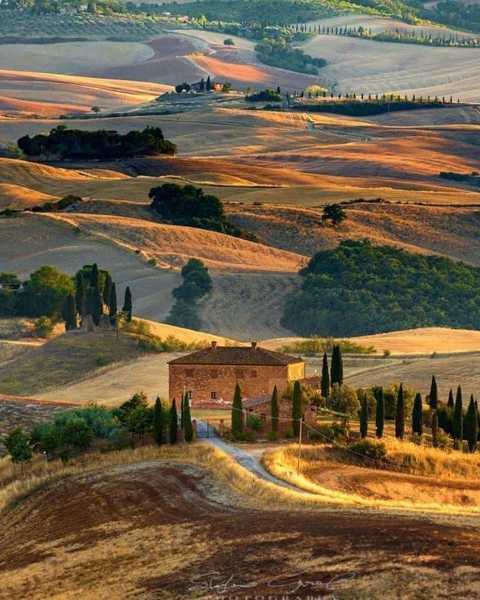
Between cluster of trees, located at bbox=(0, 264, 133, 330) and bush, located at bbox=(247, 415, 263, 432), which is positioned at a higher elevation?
bush, located at bbox=(247, 415, 263, 432)

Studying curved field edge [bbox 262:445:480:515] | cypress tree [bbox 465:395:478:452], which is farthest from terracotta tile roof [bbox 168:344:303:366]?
curved field edge [bbox 262:445:480:515]

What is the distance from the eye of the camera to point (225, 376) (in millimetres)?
64562

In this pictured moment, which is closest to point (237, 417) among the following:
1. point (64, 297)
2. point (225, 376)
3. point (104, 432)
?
point (104, 432)

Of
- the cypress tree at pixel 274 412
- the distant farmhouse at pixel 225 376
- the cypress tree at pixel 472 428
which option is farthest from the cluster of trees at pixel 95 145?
the cypress tree at pixel 472 428

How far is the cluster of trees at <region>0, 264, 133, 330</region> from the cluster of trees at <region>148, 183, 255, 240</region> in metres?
27.4

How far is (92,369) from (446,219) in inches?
2241

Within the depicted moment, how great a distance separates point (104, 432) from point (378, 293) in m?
59.5

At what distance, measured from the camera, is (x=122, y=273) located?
112 meters

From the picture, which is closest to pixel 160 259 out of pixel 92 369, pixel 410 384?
pixel 92 369

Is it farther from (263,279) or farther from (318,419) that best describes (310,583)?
(263,279)

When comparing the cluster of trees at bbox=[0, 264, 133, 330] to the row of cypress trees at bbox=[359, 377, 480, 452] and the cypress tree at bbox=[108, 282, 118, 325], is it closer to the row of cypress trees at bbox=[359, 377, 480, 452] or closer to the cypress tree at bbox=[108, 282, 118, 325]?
the cypress tree at bbox=[108, 282, 118, 325]

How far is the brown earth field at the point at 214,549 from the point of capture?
3366 cm

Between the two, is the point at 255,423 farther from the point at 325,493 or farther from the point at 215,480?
the point at 325,493

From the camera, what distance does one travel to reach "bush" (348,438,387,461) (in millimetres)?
53750
